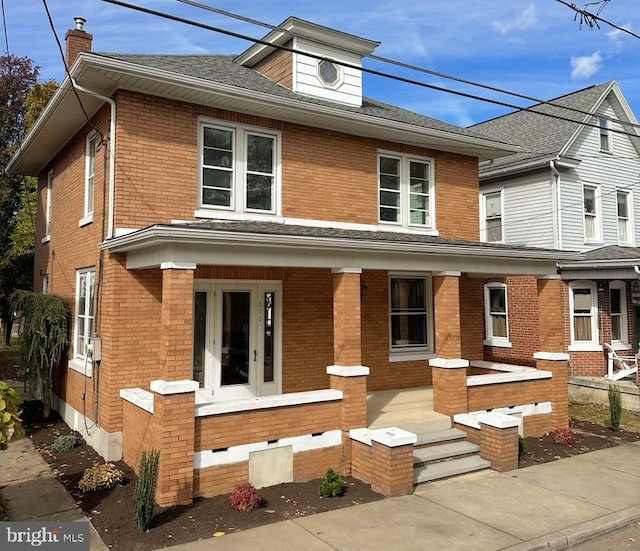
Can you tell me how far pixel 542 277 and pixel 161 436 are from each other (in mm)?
8251

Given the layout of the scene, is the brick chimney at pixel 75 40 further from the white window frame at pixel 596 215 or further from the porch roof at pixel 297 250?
the white window frame at pixel 596 215

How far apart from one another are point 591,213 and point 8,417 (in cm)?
1755

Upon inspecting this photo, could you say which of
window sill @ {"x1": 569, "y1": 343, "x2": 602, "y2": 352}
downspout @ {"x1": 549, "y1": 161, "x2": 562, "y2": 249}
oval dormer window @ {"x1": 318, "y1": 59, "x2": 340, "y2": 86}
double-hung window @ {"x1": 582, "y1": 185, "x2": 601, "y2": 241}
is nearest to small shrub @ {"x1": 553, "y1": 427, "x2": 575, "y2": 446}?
window sill @ {"x1": 569, "y1": 343, "x2": 602, "y2": 352}


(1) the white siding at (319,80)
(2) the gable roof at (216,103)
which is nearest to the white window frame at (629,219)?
(2) the gable roof at (216,103)

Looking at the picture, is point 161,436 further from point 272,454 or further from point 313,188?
point 313,188

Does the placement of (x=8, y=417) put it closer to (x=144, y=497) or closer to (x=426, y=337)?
(x=144, y=497)

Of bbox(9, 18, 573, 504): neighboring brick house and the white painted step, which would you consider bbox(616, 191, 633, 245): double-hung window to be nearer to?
bbox(9, 18, 573, 504): neighboring brick house

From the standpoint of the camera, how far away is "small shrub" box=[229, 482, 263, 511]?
6.46 m

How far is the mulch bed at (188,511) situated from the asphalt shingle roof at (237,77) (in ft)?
21.3

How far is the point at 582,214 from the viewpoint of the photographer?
16.7 m

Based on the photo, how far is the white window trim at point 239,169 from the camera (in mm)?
9223

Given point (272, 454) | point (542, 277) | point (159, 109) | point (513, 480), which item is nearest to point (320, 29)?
point (159, 109)

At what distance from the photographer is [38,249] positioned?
14961mm

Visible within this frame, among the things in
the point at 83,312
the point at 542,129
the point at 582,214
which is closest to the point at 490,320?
the point at 582,214
